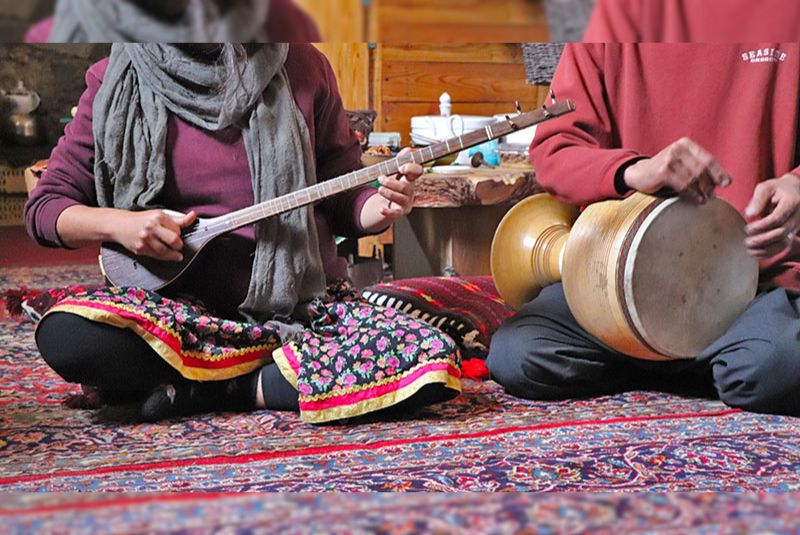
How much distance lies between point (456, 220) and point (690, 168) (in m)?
0.57

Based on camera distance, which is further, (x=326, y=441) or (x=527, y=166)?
(x=527, y=166)

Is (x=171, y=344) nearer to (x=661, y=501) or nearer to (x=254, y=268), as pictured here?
(x=254, y=268)

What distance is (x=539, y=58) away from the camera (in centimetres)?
159

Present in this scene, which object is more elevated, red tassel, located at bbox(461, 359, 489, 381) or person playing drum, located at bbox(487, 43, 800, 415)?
person playing drum, located at bbox(487, 43, 800, 415)

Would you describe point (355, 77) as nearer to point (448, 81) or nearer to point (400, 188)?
point (448, 81)

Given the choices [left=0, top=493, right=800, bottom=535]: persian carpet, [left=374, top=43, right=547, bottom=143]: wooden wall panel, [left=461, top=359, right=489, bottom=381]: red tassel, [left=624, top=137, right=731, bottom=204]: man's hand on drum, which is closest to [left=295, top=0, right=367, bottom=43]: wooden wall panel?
[left=0, top=493, right=800, bottom=535]: persian carpet

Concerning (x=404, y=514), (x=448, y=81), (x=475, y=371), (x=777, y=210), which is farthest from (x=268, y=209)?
(x=448, y=81)

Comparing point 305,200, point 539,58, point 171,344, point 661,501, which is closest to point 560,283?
point 305,200

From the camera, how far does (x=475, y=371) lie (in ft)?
3.76

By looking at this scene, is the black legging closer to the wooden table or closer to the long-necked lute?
the long-necked lute

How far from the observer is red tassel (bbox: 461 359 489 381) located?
114 cm

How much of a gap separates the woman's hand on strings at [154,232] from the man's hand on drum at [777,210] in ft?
1.76

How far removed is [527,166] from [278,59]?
69 cm

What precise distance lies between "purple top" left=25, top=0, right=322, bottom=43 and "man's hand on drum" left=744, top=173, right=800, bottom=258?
756 mm
